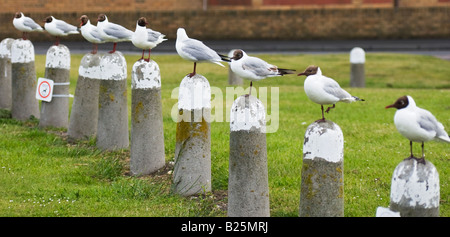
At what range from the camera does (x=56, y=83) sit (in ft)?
31.8

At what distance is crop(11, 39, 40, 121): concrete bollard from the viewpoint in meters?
10.2

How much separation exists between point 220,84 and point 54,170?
23.9 ft

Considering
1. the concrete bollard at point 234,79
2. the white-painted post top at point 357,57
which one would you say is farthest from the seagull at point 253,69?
the white-painted post top at point 357,57

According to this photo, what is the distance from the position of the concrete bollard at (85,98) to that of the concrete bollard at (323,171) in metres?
4.41

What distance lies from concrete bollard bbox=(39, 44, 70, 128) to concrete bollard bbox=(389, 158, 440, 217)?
242 inches

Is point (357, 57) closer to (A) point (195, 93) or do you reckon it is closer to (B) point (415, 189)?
(A) point (195, 93)

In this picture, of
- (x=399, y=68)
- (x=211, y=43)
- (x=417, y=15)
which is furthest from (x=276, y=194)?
(x=417, y=15)

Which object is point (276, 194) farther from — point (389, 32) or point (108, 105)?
point (389, 32)

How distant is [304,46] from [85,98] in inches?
568

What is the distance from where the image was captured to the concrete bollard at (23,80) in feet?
33.4

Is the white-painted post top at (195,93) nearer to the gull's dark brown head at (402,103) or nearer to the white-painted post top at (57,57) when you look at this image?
the gull's dark brown head at (402,103)

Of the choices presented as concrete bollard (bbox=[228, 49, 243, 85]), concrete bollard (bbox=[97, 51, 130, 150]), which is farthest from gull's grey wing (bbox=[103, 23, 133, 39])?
concrete bollard (bbox=[228, 49, 243, 85])

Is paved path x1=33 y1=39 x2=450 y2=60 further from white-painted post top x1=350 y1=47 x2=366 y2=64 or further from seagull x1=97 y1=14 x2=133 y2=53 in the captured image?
seagull x1=97 y1=14 x2=133 y2=53

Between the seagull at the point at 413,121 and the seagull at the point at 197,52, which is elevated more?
the seagull at the point at 197,52
